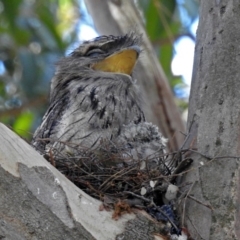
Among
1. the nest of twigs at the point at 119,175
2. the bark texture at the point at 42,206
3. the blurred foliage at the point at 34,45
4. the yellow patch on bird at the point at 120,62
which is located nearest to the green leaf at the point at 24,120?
the blurred foliage at the point at 34,45

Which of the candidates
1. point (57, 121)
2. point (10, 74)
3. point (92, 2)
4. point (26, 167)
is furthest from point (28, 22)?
point (26, 167)

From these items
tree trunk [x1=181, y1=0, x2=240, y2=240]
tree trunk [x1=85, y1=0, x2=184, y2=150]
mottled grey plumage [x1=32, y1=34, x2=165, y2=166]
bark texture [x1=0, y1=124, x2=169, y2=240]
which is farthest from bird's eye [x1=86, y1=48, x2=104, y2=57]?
bark texture [x1=0, y1=124, x2=169, y2=240]

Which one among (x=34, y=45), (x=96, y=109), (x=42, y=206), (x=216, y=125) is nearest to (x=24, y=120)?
(x=34, y=45)

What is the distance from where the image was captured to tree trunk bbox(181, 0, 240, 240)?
1.90 m

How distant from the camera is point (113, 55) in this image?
304cm

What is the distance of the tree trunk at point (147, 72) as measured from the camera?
3.93 m

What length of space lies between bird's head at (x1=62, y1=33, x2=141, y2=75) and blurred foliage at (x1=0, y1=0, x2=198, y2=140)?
104 centimetres

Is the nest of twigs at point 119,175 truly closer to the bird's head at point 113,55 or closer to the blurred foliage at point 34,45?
the bird's head at point 113,55

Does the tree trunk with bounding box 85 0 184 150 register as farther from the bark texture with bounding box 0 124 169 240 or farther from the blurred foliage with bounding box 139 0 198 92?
the bark texture with bounding box 0 124 169 240

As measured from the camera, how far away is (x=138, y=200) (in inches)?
81.1

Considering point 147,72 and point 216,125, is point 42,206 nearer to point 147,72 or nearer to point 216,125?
point 216,125

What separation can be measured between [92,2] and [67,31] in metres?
2.01

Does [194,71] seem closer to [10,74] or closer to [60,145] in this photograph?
[60,145]

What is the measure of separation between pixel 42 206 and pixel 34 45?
3.54 meters
